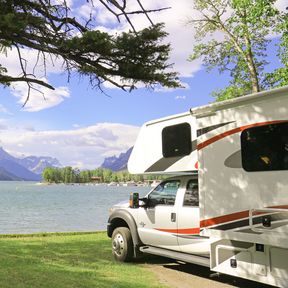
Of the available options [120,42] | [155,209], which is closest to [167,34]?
[120,42]

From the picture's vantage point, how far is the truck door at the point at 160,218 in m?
8.04

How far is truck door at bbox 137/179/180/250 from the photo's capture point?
8.04 m

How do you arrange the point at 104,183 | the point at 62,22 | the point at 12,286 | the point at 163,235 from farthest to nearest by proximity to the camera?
the point at 104,183 < the point at 163,235 < the point at 12,286 < the point at 62,22

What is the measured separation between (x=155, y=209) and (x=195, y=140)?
6.27 feet

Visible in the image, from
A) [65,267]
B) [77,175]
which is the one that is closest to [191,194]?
[65,267]

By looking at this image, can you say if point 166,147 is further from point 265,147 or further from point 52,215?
point 52,215

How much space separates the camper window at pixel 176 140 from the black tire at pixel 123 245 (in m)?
2.19

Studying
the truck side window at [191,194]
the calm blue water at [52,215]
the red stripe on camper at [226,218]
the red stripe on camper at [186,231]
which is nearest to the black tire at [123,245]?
the red stripe on camper at [186,231]

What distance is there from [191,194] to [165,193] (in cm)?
75

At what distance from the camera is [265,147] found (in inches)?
230

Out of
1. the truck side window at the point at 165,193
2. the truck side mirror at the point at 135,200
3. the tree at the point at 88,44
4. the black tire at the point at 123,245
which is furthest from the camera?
the black tire at the point at 123,245

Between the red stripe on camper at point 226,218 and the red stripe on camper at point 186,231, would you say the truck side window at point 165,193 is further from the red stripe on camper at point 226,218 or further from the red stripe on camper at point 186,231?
the red stripe on camper at point 226,218

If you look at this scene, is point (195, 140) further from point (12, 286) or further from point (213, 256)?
point (12, 286)

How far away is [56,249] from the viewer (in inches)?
408
